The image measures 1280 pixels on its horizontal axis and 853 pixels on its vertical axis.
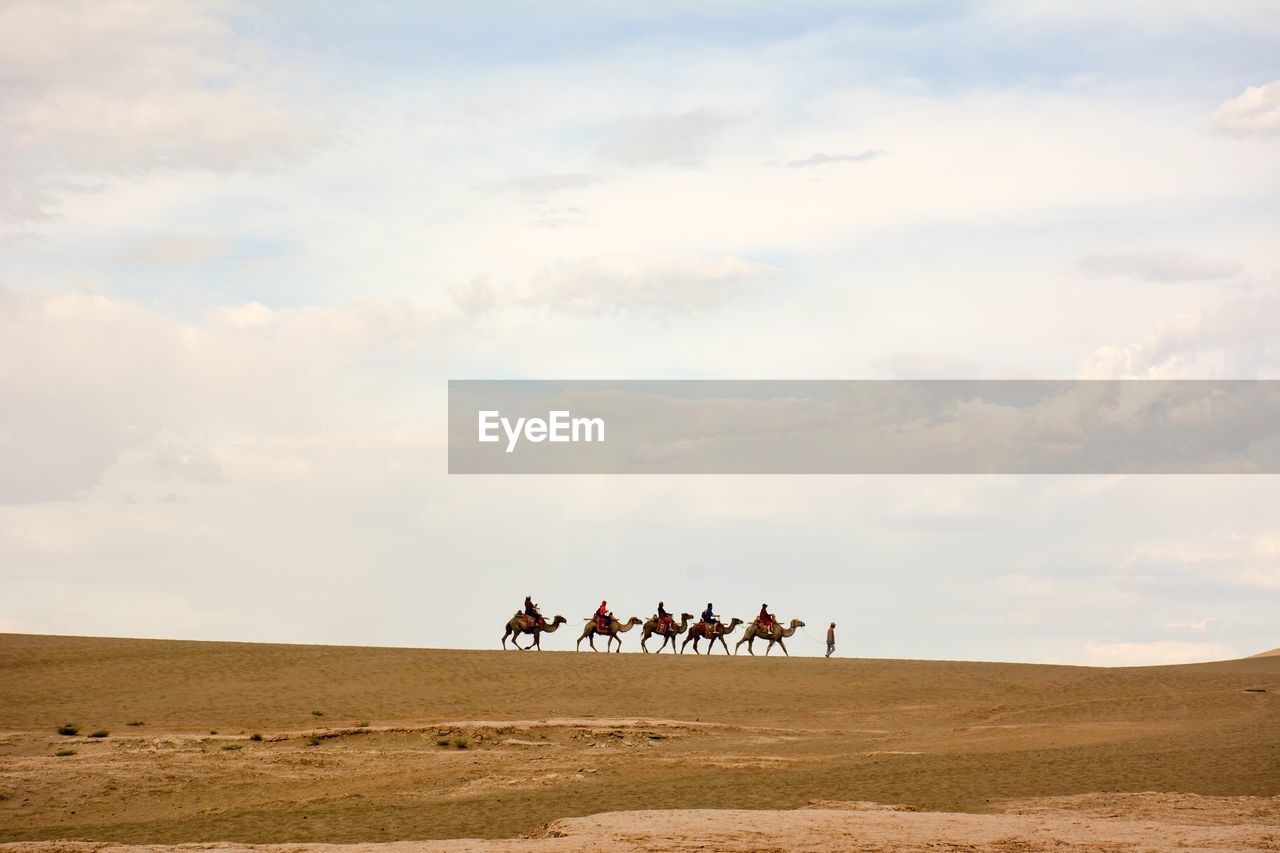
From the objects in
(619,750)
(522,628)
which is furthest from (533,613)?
(619,750)

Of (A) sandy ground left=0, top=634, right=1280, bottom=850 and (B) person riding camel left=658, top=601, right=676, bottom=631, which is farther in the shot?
(B) person riding camel left=658, top=601, right=676, bottom=631

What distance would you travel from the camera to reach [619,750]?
2620 cm

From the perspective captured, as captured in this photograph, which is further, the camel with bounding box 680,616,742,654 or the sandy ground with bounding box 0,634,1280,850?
the camel with bounding box 680,616,742,654

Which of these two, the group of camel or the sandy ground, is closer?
the sandy ground

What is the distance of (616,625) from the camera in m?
45.3

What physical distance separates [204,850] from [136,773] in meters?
7.98

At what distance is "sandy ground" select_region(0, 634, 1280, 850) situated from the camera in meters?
18.1

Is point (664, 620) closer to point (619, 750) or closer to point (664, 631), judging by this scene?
point (664, 631)

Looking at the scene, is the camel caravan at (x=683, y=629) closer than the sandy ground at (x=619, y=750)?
No

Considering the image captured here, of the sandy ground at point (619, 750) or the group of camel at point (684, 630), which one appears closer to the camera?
the sandy ground at point (619, 750)

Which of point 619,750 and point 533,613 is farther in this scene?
point 533,613

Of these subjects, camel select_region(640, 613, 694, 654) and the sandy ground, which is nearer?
the sandy ground

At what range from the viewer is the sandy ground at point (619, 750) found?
18.1 metres

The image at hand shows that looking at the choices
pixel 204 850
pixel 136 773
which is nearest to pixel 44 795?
pixel 136 773
